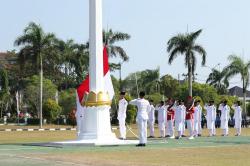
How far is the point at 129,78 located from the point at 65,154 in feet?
281

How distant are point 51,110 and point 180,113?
104ft

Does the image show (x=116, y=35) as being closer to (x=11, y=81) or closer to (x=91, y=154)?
(x=11, y=81)

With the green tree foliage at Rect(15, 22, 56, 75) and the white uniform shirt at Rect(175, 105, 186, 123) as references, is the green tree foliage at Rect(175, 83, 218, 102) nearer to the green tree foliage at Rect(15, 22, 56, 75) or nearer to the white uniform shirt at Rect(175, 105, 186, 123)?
the green tree foliage at Rect(15, 22, 56, 75)

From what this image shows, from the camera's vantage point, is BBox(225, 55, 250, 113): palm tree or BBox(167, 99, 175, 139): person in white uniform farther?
BBox(225, 55, 250, 113): palm tree

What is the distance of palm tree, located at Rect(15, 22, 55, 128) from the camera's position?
53.3 meters

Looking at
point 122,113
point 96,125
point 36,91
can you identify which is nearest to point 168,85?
point 36,91

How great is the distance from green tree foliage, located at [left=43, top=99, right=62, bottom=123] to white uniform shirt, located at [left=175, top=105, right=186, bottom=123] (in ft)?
101

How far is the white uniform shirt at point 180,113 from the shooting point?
2809cm

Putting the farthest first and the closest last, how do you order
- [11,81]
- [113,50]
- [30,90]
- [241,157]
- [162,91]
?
[162,91] → [11,81] → [30,90] → [113,50] → [241,157]

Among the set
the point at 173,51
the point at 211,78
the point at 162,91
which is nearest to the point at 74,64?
the point at 173,51

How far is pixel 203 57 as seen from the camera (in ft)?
180

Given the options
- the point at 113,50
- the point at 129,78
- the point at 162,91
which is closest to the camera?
the point at 113,50

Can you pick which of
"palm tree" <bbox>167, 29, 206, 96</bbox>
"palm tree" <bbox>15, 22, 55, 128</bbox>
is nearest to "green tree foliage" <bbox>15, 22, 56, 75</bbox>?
"palm tree" <bbox>15, 22, 55, 128</bbox>

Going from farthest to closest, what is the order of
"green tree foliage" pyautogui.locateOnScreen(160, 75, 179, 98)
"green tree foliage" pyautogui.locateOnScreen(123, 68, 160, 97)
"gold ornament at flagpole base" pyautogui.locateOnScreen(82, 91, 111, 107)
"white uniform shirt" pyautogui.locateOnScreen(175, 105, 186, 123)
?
1. "green tree foliage" pyautogui.locateOnScreen(123, 68, 160, 97)
2. "green tree foliage" pyautogui.locateOnScreen(160, 75, 179, 98)
3. "white uniform shirt" pyautogui.locateOnScreen(175, 105, 186, 123)
4. "gold ornament at flagpole base" pyautogui.locateOnScreen(82, 91, 111, 107)
